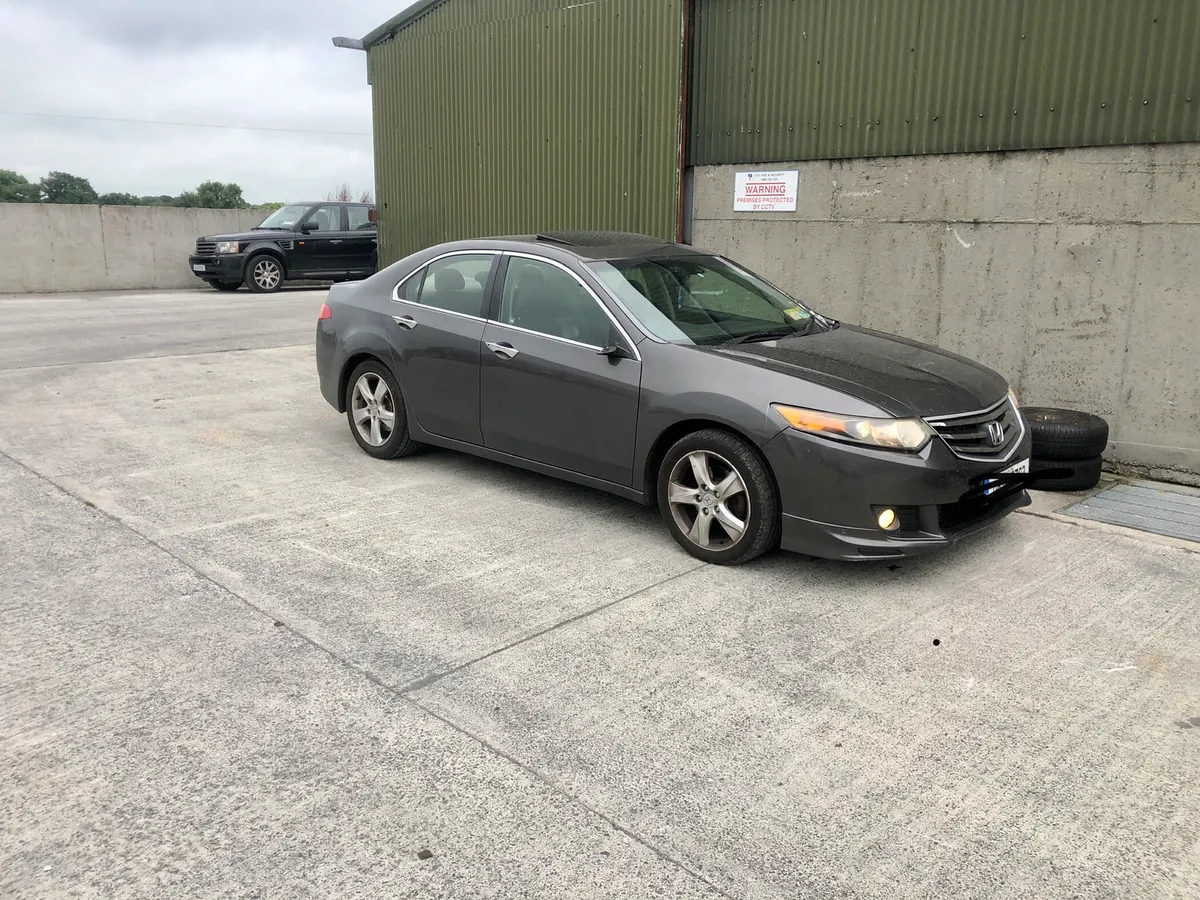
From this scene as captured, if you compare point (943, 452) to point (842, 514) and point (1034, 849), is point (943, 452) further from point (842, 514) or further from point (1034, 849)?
point (1034, 849)

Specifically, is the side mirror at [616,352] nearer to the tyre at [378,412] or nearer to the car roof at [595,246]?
the car roof at [595,246]

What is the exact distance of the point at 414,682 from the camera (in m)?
3.61

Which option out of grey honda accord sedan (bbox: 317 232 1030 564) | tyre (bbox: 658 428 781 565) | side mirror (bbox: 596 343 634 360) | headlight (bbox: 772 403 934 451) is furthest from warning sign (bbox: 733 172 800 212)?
headlight (bbox: 772 403 934 451)

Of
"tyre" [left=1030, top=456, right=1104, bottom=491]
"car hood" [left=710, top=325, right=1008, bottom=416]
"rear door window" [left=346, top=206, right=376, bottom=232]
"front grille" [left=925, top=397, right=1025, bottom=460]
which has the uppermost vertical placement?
"rear door window" [left=346, top=206, right=376, bottom=232]

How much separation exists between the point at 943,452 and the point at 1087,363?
316cm

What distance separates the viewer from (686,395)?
482 centimetres

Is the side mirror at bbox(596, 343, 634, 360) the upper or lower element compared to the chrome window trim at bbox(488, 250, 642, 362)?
lower

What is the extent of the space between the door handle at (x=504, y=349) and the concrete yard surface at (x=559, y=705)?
90 centimetres

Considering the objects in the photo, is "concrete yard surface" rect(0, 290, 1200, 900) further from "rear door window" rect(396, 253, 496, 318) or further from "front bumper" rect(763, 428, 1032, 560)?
"rear door window" rect(396, 253, 496, 318)

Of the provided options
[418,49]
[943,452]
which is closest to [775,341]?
[943,452]

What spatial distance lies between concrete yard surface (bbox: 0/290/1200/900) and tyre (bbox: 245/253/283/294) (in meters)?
14.7

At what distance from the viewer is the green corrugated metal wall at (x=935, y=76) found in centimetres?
643

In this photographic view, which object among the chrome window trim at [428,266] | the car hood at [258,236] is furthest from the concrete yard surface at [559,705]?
the car hood at [258,236]

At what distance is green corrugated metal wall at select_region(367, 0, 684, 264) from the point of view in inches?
367
